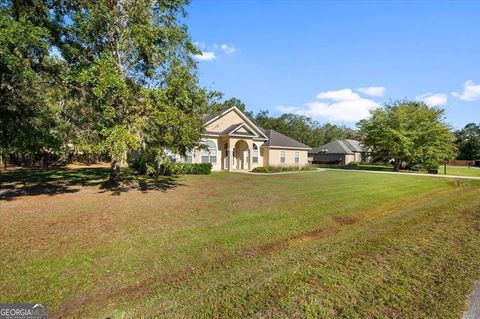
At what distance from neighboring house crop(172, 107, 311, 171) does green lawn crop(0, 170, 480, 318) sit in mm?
15362

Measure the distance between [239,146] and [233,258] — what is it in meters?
Result: 24.2

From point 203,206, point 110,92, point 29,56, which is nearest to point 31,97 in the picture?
point 29,56

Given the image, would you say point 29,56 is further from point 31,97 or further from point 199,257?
point 199,257

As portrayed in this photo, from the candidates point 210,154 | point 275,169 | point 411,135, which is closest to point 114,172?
point 210,154

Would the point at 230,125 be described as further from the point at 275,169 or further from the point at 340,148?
the point at 340,148

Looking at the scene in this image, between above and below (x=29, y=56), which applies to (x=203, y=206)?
below

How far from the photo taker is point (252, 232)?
7746 millimetres

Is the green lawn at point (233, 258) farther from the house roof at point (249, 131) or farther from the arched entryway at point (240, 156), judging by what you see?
the arched entryway at point (240, 156)

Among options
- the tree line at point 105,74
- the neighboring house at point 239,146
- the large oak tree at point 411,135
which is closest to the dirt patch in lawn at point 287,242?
the tree line at point 105,74

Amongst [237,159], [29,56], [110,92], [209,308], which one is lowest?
[209,308]

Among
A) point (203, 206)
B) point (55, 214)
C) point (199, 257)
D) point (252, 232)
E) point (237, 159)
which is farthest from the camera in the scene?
point (237, 159)

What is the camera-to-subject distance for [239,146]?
29.9 m

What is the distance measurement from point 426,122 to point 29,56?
3952cm

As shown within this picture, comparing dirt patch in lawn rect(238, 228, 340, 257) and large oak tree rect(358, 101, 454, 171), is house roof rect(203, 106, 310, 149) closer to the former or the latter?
large oak tree rect(358, 101, 454, 171)
